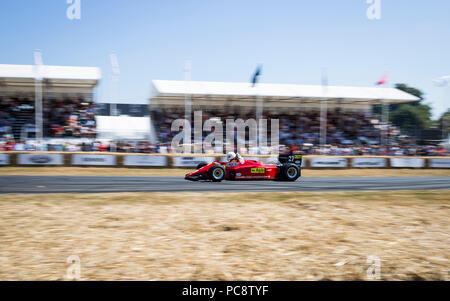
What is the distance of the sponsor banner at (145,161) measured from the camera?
1873 centimetres

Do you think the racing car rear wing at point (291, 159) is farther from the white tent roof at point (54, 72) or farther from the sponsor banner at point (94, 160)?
the white tent roof at point (54, 72)

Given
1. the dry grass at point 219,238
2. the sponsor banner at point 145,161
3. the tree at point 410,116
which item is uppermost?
the tree at point 410,116

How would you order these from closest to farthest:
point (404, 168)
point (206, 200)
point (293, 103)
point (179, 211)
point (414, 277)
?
point (414, 277) → point (179, 211) → point (206, 200) → point (404, 168) → point (293, 103)

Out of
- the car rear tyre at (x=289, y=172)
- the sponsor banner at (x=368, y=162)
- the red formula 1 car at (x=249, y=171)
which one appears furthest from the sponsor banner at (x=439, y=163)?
the car rear tyre at (x=289, y=172)

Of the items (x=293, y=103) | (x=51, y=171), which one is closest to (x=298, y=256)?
(x=51, y=171)

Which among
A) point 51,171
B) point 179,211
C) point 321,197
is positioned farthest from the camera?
point 51,171

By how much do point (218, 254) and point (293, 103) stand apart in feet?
87.8

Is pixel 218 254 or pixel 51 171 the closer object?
pixel 218 254

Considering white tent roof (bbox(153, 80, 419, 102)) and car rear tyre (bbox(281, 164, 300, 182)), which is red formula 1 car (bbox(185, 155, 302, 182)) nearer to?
car rear tyre (bbox(281, 164, 300, 182))

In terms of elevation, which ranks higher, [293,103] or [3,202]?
[293,103]

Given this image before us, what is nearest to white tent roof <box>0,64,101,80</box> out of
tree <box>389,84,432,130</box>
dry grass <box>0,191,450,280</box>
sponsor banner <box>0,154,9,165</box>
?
sponsor banner <box>0,154,9,165</box>

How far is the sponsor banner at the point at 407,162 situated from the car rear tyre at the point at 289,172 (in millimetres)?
12260
